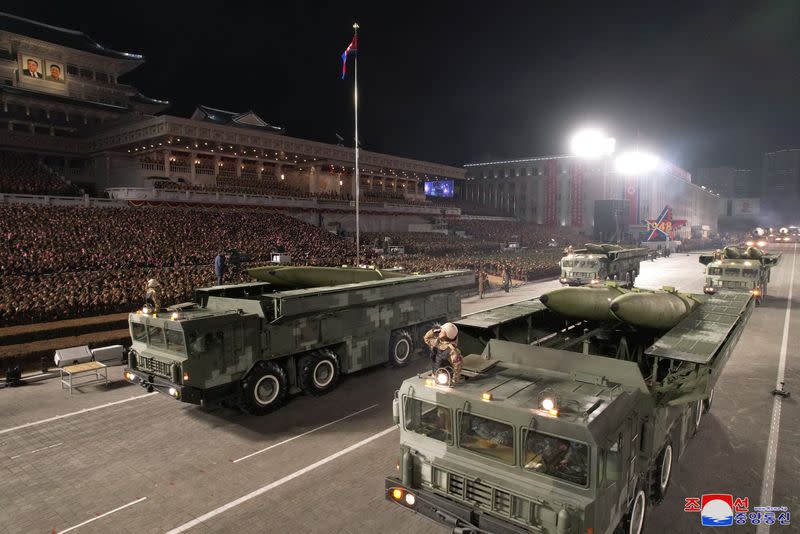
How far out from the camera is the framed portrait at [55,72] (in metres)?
44.2

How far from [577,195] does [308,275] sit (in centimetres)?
8327

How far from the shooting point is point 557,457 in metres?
4.46

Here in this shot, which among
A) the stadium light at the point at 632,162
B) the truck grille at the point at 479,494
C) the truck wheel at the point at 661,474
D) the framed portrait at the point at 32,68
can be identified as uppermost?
the framed portrait at the point at 32,68

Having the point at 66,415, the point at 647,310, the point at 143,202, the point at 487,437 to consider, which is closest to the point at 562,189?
the point at 143,202

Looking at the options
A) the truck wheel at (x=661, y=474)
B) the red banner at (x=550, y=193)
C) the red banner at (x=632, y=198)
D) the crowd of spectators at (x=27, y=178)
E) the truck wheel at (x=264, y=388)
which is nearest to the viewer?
the truck wheel at (x=661, y=474)

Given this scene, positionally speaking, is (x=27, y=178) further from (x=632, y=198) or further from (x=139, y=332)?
(x=632, y=198)

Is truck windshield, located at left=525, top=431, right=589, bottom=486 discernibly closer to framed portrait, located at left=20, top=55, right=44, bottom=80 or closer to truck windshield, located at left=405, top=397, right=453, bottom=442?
truck windshield, located at left=405, top=397, right=453, bottom=442

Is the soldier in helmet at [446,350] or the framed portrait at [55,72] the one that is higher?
the framed portrait at [55,72]

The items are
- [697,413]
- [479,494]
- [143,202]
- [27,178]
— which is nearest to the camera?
[479,494]

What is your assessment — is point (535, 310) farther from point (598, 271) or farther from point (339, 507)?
point (598, 271)

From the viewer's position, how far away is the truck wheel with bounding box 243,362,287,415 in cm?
944

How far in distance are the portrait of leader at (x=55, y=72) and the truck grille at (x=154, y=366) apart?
4863 cm

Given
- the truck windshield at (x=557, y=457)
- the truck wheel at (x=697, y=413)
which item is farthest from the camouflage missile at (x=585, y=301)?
the truck windshield at (x=557, y=457)

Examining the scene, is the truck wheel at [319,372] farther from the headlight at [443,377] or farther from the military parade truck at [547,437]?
the headlight at [443,377]
